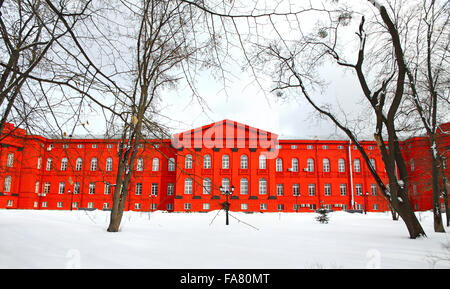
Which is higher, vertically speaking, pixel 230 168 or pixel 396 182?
pixel 230 168

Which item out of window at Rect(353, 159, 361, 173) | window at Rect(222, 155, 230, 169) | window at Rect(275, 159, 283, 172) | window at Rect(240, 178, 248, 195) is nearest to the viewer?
window at Rect(240, 178, 248, 195)

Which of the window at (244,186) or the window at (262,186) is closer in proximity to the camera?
the window at (244,186)

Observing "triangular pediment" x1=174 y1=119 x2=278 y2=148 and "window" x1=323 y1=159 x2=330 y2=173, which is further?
"window" x1=323 y1=159 x2=330 y2=173

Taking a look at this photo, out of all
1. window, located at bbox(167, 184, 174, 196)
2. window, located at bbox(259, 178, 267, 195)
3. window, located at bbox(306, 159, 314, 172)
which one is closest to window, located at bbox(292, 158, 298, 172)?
window, located at bbox(306, 159, 314, 172)

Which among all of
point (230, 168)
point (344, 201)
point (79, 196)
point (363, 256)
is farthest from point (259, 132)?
point (363, 256)

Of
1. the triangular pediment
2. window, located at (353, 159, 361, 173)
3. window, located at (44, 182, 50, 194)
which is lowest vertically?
window, located at (44, 182, 50, 194)

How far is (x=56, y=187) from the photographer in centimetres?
4106

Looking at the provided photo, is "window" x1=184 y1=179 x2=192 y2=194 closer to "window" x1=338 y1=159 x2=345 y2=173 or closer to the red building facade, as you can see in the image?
the red building facade

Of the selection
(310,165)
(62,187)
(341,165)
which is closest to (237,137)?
(310,165)

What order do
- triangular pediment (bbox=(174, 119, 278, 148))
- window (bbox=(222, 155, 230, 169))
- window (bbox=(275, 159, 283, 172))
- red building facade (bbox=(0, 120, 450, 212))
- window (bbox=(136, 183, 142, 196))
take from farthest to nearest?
window (bbox=(275, 159, 283, 172)), window (bbox=(136, 183, 142, 196)), window (bbox=(222, 155, 230, 169)), triangular pediment (bbox=(174, 119, 278, 148)), red building facade (bbox=(0, 120, 450, 212))

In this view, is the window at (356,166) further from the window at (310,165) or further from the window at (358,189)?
the window at (310,165)

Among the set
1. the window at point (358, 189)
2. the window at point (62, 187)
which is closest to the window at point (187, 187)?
the window at point (62, 187)
